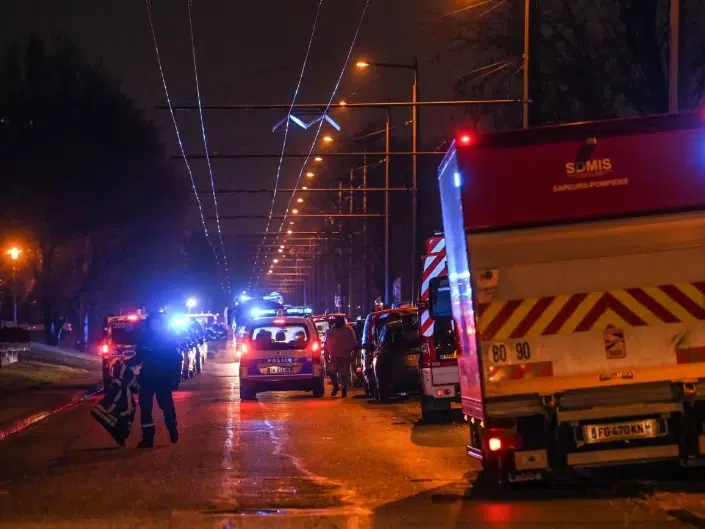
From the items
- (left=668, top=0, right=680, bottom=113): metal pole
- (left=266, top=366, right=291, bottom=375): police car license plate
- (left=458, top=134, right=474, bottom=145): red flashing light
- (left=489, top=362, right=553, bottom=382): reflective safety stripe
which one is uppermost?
(left=668, top=0, right=680, bottom=113): metal pole

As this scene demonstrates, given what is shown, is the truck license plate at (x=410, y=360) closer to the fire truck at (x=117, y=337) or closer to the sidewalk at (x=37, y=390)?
the sidewalk at (x=37, y=390)

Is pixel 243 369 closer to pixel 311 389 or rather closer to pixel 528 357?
pixel 311 389

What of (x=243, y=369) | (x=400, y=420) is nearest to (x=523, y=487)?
(x=400, y=420)

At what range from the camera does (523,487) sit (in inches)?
478

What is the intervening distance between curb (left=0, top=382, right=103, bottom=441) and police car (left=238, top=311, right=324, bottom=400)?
155 inches

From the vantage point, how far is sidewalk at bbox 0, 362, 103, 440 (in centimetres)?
2361

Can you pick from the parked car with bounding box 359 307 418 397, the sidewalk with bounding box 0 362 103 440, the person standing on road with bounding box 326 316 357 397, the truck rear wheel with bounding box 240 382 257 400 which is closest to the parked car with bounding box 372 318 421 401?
the parked car with bounding box 359 307 418 397

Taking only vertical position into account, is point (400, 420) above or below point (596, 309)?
below

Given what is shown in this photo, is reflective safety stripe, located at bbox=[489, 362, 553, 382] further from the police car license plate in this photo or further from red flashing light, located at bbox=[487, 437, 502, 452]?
the police car license plate

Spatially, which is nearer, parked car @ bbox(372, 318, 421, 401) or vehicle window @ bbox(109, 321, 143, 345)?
parked car @ bbox(372, 318, 421, 401)

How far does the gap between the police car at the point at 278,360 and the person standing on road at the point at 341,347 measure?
401 mm

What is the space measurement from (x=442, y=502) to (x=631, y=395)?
1955 millimetres

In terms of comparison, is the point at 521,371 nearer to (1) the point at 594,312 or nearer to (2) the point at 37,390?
(1) the point at 594,312

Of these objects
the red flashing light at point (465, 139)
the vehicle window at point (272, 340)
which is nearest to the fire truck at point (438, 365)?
the vehicle window at point (272, 340)
